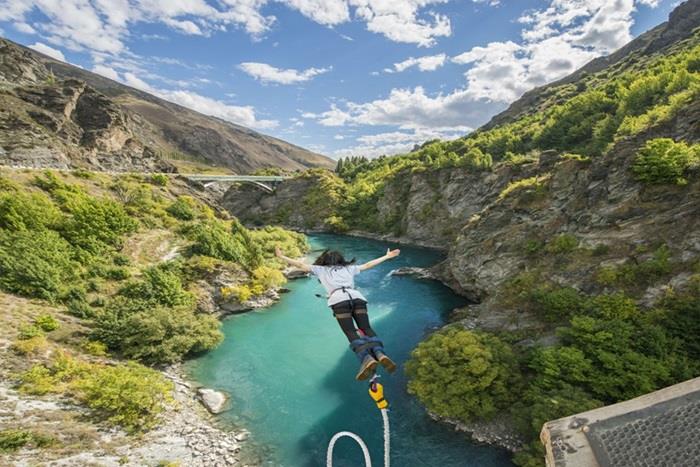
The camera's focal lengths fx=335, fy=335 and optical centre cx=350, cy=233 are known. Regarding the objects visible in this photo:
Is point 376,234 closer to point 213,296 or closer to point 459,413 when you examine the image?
point 213,296

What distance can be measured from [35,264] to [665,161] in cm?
3500

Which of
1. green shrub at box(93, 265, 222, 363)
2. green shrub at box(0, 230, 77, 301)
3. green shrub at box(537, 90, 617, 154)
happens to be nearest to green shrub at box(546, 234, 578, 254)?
green shrub at box(93, 265, 222, 363)

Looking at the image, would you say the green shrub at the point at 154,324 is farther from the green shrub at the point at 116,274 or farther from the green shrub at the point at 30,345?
the green shrub at the point at 30,345

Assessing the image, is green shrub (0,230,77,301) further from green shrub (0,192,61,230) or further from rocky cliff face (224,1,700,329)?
rocky cliff face (224,1,700,329)

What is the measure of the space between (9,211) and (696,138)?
42.7 m

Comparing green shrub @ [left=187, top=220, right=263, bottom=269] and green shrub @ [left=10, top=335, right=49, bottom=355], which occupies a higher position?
green shrub @ [left=187, top=220, right=263, bottom=269]

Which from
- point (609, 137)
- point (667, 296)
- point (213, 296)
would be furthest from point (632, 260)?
point (609, 137)

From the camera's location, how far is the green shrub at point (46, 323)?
16219 millimetres

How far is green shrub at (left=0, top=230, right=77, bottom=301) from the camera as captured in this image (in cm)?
1783

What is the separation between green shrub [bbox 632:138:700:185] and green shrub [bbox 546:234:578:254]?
4.74 m

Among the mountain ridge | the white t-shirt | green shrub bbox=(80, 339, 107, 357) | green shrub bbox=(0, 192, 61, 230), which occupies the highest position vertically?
the mountain ridge

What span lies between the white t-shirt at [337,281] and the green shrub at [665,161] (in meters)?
21.2

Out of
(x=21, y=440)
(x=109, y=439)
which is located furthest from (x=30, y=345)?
(x=109, y=439)

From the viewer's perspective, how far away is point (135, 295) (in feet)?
68.7
